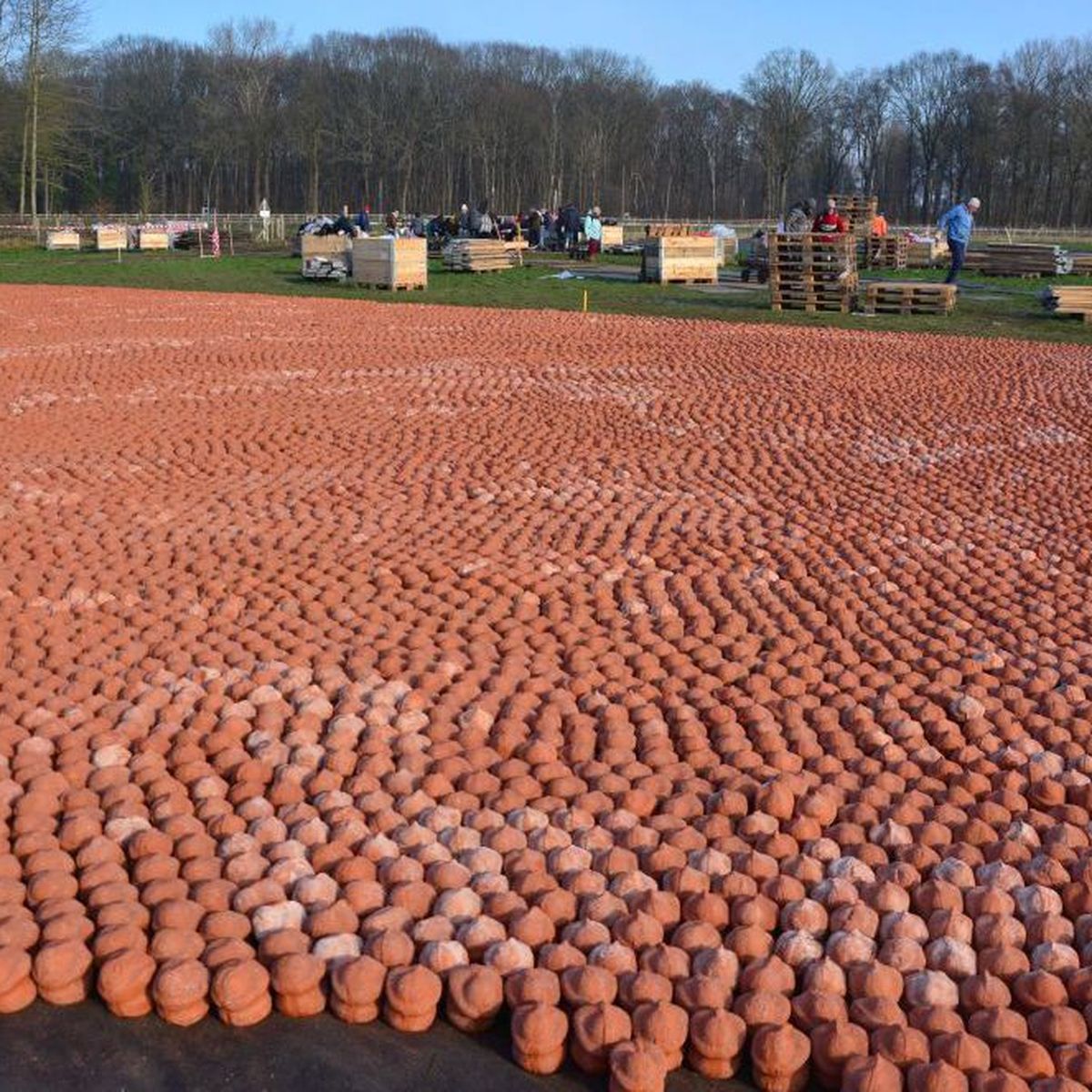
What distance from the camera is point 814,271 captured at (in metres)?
20.5

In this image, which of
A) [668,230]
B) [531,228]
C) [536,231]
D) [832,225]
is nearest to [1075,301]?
[832,225]

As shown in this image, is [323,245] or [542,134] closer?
[323,245]

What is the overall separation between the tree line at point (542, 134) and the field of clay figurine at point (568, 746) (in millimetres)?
66780

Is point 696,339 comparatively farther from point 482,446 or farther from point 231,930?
point 231,930

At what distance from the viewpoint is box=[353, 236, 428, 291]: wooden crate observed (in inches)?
962

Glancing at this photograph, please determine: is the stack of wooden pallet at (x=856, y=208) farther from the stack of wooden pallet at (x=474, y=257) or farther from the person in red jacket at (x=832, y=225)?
the person in red jacket at (x=832, y=225)

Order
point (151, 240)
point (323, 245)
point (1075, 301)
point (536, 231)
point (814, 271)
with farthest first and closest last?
1. point (151, 240)
2. point (536, 231)
3. point (323, 245)
4. point (814, 271)
5. point (1075, 301)

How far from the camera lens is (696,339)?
16422 millimetres

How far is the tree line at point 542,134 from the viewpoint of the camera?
77.2 meters

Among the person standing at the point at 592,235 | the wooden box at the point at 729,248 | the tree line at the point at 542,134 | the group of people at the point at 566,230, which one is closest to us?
the wooden box at the point at 729,248

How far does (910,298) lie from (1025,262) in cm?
1005

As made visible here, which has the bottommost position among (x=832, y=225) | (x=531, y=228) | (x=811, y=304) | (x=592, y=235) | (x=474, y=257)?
(x=811, y=304)

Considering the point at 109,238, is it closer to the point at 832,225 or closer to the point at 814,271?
the point at 832,225

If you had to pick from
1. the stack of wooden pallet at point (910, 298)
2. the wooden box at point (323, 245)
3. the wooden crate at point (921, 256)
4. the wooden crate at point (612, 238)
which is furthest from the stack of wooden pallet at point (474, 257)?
the stack of wooden pallet at point (910, 298)
